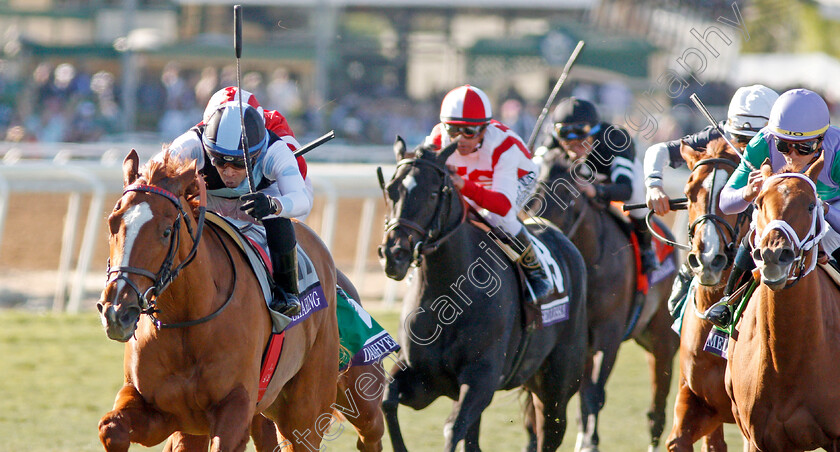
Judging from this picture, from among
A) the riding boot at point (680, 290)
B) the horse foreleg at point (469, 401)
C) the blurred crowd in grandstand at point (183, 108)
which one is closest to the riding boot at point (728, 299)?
the riding boot at point (680, 290)

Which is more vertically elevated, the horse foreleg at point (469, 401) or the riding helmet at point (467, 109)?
the riding helmet at point (467, 109)

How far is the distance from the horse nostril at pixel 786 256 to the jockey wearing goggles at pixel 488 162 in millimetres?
2343

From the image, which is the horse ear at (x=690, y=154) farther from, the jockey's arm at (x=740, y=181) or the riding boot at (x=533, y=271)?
the riding boot at (x=533, y=271)

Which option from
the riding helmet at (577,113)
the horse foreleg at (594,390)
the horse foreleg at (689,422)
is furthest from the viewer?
the riding helmet at (577,113)

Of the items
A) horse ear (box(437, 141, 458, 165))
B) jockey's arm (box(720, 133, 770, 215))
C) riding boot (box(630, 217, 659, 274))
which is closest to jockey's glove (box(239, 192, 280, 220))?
horse ear (box(437, 141, 458, 165))

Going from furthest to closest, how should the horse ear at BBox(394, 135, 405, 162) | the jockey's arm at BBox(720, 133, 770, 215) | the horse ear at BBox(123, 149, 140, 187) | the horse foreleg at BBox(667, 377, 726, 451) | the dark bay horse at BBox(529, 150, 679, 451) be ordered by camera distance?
the dark bay horse at BBox(529, 150, 679, 451), the horse ear at BBox(394, 135, 405, 162), the horse foreleg at BBox(667, 377, 726, 451), the jockey's arm at BBox(720, 133, 770, 215), the horse ear at BBox(123, 149, 140, 187)

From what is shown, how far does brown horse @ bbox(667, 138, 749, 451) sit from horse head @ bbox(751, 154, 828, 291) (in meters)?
0.69

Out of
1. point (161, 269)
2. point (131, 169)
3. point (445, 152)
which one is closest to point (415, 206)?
point (445, 152)

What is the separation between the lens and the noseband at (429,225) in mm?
5234

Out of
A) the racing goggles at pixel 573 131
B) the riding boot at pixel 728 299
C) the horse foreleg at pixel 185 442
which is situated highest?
the racing goggles at pixel 573 131

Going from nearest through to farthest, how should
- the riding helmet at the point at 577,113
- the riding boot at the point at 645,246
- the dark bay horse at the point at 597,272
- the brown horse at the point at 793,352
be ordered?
1. the brown horse at the point at 793,352
2. the dark bay horse at the point at 597,272
3. the riding helmet at the point at 577,113
4. the riding boot at the point at 645,246

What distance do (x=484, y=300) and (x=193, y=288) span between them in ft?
6.37

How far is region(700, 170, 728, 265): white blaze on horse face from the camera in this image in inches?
178

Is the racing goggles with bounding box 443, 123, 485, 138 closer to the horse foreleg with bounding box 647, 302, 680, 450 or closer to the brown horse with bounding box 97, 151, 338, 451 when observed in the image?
the brown horse with bounding box 97, 151, 338, 451
